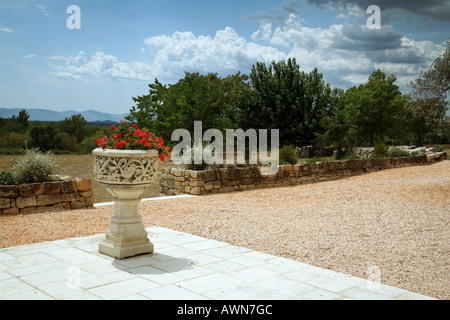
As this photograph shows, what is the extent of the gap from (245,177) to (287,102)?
1029 cm

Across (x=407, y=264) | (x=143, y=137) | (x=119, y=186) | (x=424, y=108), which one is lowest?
(x=407, y=264)

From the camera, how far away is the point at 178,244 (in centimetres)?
544

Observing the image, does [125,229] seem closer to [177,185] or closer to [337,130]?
[177,185]

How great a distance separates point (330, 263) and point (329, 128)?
15024 mm

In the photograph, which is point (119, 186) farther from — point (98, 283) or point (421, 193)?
point (421, 193)

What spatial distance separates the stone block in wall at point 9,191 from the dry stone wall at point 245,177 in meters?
4.26

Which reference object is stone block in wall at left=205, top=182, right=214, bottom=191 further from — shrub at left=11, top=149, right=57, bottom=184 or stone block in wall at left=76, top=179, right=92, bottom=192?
shrub at left=11, top=149, right=57, bottom=184

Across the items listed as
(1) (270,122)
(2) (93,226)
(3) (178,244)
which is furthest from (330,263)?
(1) (270,122)

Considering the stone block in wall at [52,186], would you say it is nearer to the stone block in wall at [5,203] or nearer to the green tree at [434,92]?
the stone block in wall at [5,203]

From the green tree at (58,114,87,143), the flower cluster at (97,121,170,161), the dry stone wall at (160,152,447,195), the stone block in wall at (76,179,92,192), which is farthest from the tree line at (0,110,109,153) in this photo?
the flower cluster at (97,121,170,161)

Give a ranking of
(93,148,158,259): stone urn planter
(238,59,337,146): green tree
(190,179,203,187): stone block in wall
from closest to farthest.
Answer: (93,148,158,259): stone urn planter
(190,179,203,187): stone block in wall
(238,59,337,146): green tree

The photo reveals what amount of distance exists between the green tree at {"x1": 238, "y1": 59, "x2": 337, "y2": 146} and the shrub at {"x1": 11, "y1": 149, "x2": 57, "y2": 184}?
13946 millimetres

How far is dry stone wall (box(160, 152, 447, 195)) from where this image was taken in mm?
10688

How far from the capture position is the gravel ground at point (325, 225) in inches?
186
